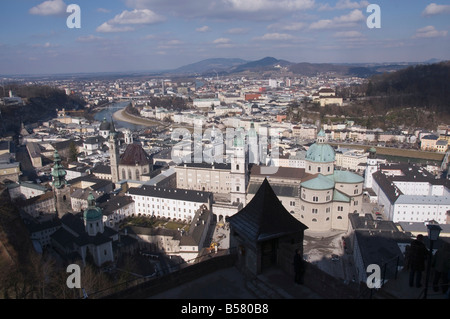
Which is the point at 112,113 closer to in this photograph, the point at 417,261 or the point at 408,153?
the point at 408,153

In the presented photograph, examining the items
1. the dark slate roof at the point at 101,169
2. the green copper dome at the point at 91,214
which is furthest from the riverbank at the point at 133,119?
the green copper dome at the point at 91,214

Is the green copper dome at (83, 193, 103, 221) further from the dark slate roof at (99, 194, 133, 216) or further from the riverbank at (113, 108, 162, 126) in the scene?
the riverbank at (113, 108, 162, 126)

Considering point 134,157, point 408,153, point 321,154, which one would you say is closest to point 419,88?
point 408,153

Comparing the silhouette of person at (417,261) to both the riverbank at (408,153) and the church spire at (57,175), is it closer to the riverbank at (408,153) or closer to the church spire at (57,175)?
the church spire at (57,175)

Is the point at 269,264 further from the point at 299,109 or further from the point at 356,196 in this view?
the point at 299,109

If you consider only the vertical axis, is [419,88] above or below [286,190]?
above

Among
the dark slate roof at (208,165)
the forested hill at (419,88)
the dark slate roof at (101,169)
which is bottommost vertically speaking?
the dark slate roof at (101,169)
